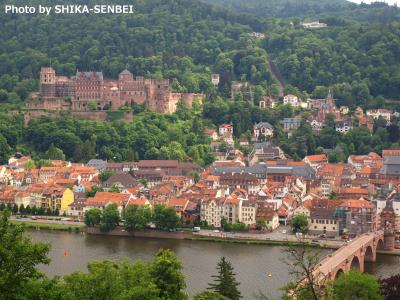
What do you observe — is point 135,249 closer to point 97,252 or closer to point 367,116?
point 97,252

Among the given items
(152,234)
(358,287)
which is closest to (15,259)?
(358,287)

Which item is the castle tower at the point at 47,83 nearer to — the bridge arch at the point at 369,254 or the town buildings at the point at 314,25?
the bridge arch at the point at 369,254

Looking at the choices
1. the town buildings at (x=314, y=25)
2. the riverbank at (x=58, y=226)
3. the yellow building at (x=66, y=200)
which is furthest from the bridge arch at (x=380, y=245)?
the town buildings at (x=314, y=25)

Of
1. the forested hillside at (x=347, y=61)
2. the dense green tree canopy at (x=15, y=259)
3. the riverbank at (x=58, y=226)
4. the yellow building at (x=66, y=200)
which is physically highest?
the forested hillside at (x=347, y=61)

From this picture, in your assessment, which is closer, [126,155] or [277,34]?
[126,155]

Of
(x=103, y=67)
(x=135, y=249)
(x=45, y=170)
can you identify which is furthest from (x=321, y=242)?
(x=103, y=67)
